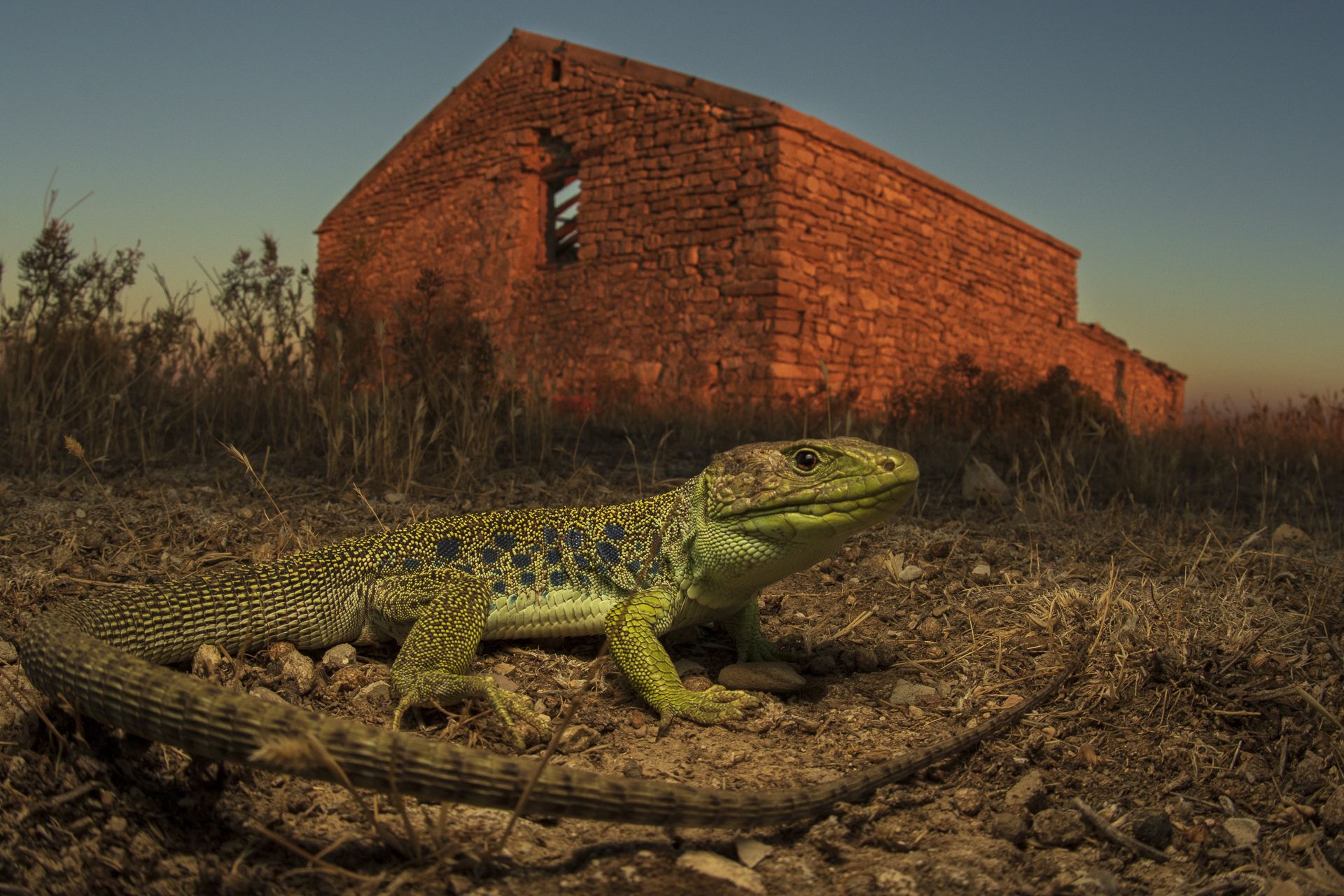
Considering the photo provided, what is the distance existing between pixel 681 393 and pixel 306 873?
12.0 m

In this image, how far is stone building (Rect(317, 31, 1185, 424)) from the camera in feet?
43.8

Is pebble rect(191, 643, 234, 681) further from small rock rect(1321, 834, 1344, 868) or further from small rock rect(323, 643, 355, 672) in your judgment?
small rock rect(1321, 834, 1344, 868)

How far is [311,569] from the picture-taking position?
3.08 m

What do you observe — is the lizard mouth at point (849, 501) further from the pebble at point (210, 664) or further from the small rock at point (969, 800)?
the pebble at point (210, 664)

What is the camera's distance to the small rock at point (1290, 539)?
529cm

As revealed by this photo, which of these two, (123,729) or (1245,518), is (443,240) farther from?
(123,729)

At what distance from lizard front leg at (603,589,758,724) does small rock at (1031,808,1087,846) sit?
2.92 feet

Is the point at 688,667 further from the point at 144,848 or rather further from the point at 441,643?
the point at 144,848

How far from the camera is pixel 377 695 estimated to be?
2891 millimetres

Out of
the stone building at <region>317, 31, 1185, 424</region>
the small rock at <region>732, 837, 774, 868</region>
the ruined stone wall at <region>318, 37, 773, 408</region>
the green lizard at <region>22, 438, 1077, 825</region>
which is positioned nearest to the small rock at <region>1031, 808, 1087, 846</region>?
the green lizard at <region>22, 438, 1077, 825</region>

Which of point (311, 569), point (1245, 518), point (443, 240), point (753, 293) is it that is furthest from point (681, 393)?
point (311, 569)

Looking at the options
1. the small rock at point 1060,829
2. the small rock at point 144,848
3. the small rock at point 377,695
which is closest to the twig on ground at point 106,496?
the small rock at point 377,695

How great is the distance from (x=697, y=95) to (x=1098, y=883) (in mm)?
13409

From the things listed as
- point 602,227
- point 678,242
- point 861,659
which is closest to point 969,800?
point 861,659
